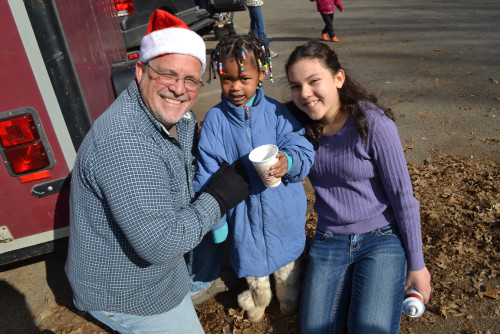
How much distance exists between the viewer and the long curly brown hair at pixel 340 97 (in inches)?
89.0

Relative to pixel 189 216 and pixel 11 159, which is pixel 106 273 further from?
pixel 11 159

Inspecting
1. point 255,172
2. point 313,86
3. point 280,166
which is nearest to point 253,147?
point 255,172

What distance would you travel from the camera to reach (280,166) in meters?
2.04

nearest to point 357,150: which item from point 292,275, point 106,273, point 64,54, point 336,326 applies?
point 292,275

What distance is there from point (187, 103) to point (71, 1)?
1.47 meters

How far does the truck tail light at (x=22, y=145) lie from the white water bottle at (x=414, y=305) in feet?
7.85

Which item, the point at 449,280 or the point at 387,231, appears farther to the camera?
the point at 449,280

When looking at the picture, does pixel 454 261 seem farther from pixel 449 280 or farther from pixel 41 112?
pixel 41 112

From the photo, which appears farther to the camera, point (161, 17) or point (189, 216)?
point (161, 17)

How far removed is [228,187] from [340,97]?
902 mm

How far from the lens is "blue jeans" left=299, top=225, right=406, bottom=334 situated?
2.26 metres

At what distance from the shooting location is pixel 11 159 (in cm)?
254

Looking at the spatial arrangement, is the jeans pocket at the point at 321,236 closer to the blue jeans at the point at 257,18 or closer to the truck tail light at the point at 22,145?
the truck tail light at the point at 22,145

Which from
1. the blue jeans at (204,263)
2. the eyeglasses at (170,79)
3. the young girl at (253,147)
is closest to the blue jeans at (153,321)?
the young girl at (253,147)
